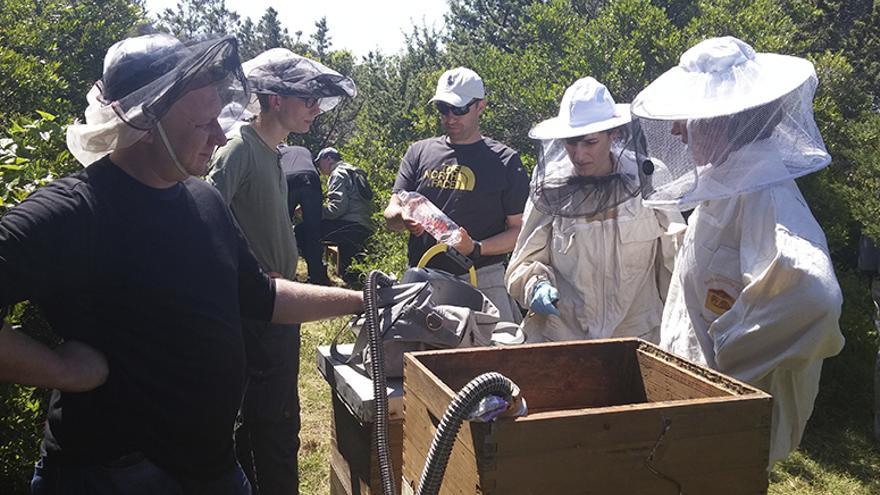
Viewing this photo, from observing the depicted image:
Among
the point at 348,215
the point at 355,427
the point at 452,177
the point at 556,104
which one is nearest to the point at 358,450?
the point at 355,427

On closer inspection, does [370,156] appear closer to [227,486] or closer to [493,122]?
[493,122]

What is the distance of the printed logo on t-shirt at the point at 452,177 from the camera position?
3.47 meters

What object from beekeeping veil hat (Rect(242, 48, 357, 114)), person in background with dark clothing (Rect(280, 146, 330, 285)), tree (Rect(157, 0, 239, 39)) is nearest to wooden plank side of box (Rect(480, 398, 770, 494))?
beekeeping veil hat (Rect(242, 48, 357, 114))

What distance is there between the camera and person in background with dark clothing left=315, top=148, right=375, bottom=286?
780 centimetres

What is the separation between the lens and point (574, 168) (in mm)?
2807

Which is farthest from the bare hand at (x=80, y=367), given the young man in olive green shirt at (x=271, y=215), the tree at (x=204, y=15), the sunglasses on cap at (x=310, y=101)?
the tree at (x=204, y=15)

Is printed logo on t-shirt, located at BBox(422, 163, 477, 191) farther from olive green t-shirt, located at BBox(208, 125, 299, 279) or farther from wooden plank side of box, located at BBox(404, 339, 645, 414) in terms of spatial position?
wooden plank side of box, located at BBox(404, 339, 645, 414)

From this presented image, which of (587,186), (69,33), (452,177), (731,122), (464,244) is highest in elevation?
(69,33)

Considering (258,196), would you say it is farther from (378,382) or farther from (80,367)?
(80,367)

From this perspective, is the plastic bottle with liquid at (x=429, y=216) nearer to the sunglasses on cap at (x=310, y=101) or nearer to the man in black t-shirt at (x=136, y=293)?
the sunglasses on cap at (x=310, y=101)

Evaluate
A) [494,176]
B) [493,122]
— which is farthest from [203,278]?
[493,122]

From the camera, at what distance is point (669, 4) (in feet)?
48.8

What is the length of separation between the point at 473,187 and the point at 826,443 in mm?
2726

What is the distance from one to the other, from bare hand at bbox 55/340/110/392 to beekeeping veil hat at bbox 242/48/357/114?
151cm
